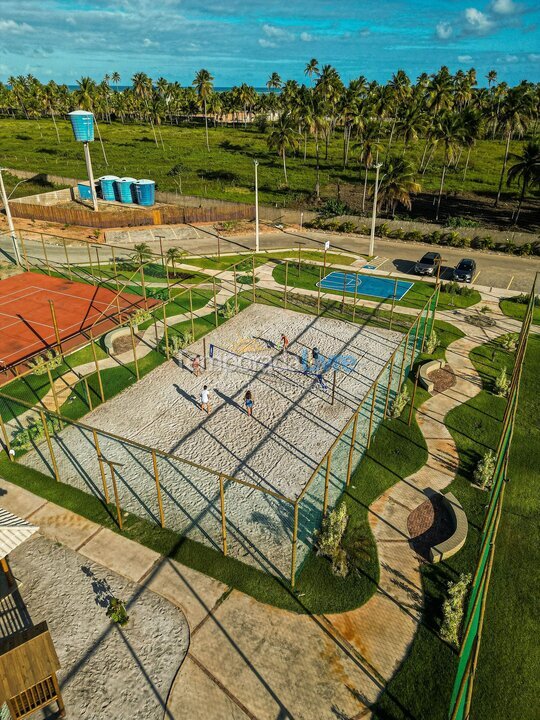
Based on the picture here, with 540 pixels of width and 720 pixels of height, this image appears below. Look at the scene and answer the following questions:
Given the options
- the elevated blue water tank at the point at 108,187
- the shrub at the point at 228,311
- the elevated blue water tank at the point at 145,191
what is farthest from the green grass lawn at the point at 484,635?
the elevated blue water tank at the point at 108,187

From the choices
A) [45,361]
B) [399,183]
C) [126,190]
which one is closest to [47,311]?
[45,361]

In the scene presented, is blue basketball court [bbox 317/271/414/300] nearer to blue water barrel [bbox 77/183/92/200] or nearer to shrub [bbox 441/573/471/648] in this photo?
shrub [bbox 441/573/471/648]

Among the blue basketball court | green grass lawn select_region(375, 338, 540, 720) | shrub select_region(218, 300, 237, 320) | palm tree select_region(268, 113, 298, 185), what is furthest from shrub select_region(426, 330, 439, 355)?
palm tree select_region(268, 113, 298, 185)

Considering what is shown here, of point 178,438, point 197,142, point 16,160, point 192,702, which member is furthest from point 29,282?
point 197,142

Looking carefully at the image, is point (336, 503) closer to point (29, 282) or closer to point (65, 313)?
point (65, 313)

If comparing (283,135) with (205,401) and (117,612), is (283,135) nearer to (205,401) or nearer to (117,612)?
(205,401)

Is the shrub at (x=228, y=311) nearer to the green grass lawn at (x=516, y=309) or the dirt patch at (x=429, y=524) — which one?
the dirt patch at (x=429, y=524)
